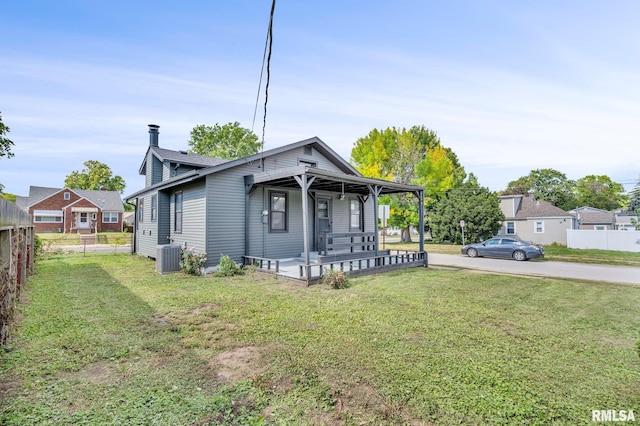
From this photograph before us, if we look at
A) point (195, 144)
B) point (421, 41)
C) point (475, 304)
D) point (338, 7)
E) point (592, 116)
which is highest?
point (195, 144)

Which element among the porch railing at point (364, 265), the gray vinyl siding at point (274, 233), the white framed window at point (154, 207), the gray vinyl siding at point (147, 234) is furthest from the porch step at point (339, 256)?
the white framed window at point (154, 207)

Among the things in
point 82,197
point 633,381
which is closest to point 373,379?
point 633,381

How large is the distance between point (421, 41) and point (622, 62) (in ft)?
12.0

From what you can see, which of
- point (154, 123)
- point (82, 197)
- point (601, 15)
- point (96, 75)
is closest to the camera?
point (601, 15)

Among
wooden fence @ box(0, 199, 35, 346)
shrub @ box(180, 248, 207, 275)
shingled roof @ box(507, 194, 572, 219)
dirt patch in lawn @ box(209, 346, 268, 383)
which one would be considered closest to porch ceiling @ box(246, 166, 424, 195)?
shrub @ box(180, 248, 207, 275)

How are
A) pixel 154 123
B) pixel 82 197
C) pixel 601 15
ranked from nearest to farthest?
pixel 601 15, pixel 154 123, pixel 82 197

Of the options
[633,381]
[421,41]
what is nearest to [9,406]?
[633,381]

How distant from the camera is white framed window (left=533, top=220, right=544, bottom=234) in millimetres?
26297

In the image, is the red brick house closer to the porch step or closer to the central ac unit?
the central ac unit

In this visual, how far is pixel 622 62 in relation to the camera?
559cm

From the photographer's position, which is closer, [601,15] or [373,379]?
[373,379]

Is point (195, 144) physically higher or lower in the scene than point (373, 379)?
higher

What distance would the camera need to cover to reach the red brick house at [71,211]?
3503 centimetres

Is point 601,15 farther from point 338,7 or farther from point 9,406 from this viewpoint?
point 9,406
